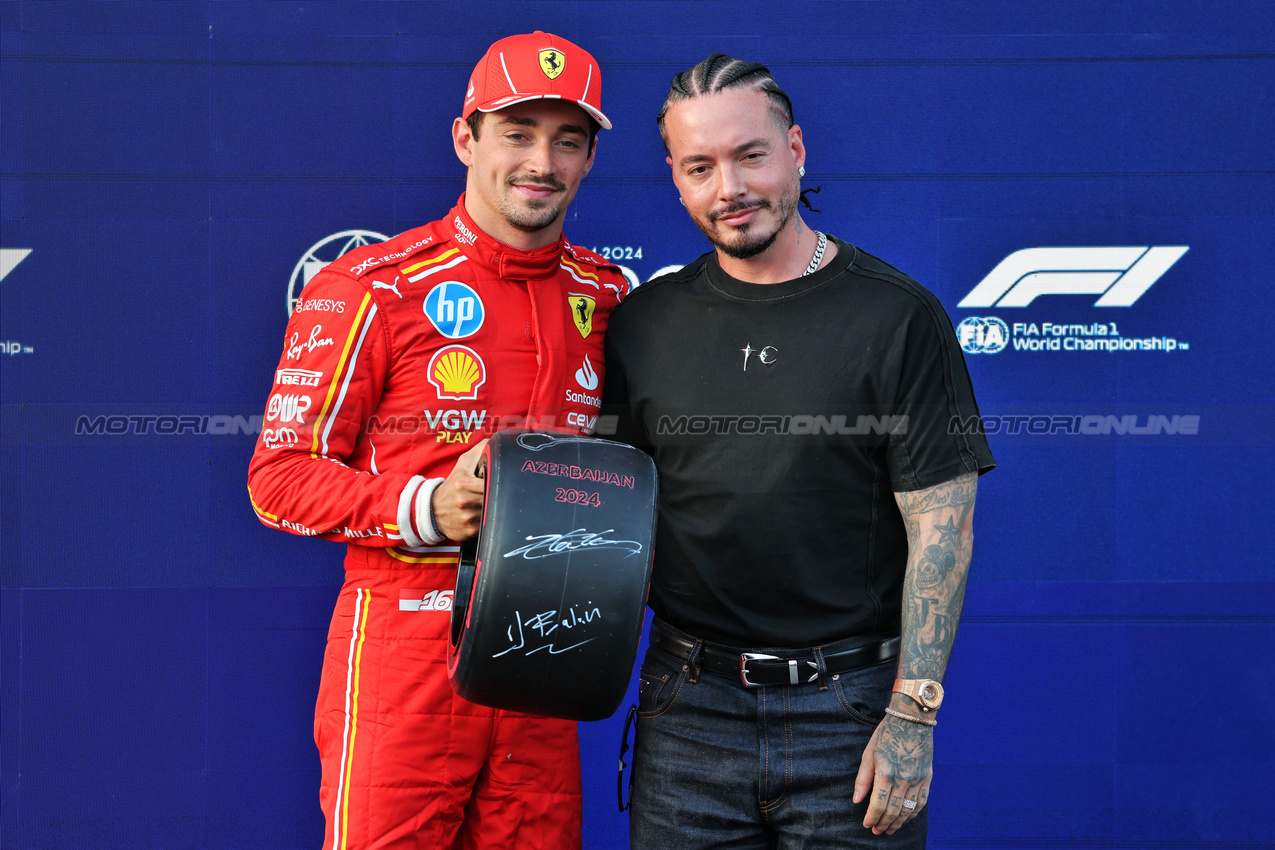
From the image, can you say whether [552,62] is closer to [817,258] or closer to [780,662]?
[817,258]

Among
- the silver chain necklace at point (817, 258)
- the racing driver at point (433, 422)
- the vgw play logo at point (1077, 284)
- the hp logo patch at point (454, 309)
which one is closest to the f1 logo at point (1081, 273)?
the vgw play logo at point (1077, 284)

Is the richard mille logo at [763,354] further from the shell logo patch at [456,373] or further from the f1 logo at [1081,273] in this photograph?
the f1 logo at [1081,273]

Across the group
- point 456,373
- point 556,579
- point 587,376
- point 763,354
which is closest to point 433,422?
point 456,373

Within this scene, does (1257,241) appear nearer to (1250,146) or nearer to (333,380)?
(1250,146)

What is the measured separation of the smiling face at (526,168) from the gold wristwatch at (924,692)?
0.85m

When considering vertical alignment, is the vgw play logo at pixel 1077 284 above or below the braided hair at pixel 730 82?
below

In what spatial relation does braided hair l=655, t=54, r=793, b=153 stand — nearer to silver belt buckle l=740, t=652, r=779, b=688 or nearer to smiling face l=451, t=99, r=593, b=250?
smiling face l=451, t=99, r=593, b=250

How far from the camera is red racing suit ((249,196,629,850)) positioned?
1241mm

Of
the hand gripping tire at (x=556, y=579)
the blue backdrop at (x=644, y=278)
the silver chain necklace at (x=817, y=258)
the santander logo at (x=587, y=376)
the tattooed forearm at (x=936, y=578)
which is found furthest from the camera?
the blue backdrop at (x=644, y=278)

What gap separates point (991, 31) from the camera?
83.3 inches

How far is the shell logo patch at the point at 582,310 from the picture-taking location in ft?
4.60

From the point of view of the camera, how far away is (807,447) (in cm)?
116

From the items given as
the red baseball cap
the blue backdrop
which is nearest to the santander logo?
the red baseball cap

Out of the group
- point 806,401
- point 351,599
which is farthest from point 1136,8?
point 351,599
